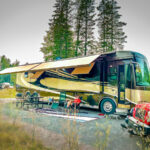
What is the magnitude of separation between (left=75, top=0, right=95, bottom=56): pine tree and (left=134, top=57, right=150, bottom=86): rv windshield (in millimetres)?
15267

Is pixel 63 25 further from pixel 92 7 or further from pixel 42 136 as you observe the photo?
pixel 42 136

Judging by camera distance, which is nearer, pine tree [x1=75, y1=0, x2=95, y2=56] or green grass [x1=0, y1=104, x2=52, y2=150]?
green grass [x1=0, y1=104, x2=52, y2=150]

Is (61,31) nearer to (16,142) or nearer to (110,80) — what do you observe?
(110,80)

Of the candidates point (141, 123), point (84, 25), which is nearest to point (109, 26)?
point (84, 25)

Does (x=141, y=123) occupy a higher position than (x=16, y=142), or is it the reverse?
(x=141, y=123)

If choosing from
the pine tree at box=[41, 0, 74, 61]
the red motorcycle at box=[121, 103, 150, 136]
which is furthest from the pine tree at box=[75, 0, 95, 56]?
the red motorcycle at box=[121, 103, 150, 136]

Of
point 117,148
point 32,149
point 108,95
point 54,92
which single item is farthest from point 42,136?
point 54,92

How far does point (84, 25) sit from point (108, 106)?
1707 cm

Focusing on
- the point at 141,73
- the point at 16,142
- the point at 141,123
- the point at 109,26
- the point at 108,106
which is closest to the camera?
the point at 16,142

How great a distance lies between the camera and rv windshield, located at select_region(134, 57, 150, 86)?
6.00 metres

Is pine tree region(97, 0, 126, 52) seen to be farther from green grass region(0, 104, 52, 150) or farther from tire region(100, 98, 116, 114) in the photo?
green grass region(0, 104, 52, 150)

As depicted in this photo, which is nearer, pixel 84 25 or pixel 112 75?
pixel 112 75

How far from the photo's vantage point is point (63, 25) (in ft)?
70.4

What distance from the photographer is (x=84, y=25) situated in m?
21.1
